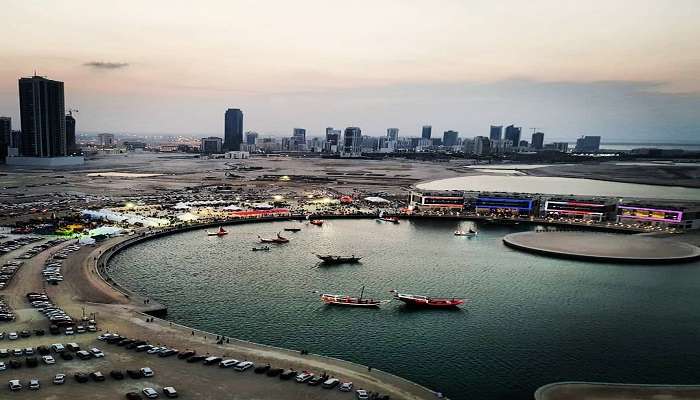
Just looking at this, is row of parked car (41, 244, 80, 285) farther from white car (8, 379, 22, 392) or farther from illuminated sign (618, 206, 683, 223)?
illuminated sign (618, 206, 683, 223)

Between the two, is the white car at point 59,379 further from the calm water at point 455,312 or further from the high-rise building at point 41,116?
the high-rise building at point 41,116

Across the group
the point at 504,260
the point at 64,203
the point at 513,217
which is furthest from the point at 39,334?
the point at 513,217

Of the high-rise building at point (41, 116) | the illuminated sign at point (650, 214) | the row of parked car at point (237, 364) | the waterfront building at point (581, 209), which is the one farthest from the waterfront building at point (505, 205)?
the high-rise building at point (41, 116)

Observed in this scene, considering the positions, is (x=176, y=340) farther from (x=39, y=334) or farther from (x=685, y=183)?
(x=685, y=183)

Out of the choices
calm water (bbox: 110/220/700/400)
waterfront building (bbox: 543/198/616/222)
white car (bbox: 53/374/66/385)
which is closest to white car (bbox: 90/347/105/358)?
white car (bbox: 53/374/66/385)

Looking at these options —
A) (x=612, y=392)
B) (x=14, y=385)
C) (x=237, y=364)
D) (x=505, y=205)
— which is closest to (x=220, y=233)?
(x=237, y=364)

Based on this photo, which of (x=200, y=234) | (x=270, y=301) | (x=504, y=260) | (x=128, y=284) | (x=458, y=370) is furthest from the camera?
(x=200, y=234)
